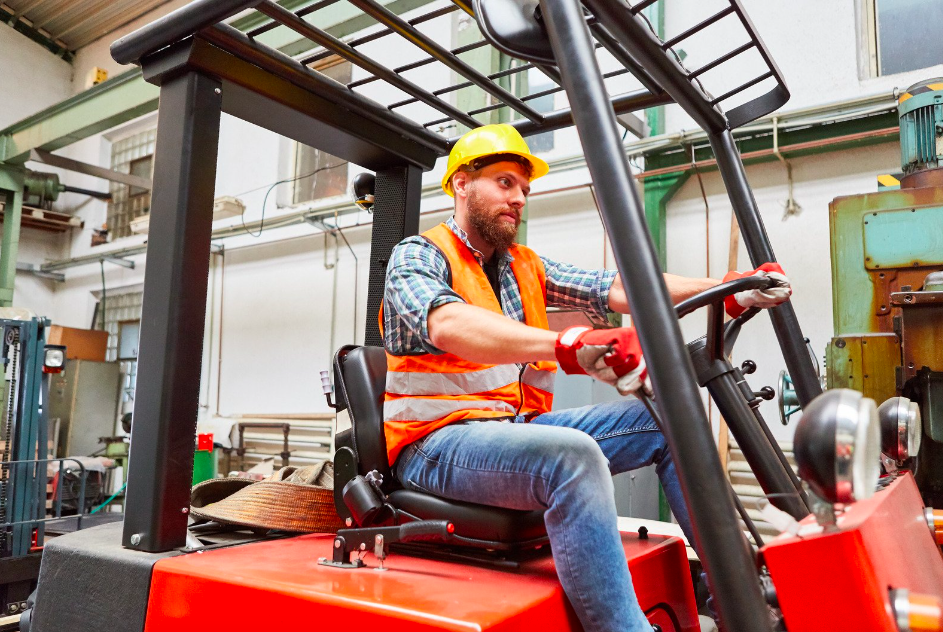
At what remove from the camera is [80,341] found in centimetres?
1225

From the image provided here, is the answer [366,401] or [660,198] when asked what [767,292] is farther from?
[660,198]

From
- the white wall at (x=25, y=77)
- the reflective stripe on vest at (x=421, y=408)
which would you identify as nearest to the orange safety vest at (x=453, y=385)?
the reflective stripe on vest at (x=421, y=408)

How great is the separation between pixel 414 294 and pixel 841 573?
3.97ft

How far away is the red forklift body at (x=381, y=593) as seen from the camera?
4.68ft

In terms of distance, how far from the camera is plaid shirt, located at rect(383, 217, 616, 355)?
190 centimetres

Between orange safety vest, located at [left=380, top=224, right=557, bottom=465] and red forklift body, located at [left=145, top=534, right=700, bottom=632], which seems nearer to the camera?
red forklift body, located at [left=145, top=534, right=700, bottom=632]

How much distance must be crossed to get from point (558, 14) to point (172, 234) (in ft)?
3.98

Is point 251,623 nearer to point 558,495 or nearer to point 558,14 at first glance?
point 558,495

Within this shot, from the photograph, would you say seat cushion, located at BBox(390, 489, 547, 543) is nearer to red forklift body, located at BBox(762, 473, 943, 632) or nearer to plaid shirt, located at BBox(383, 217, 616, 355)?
plaid shirt, located at BBox(383, 217, 616, 355)

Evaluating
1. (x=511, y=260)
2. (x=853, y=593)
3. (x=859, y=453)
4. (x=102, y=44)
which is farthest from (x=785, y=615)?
(x=102, y=44)

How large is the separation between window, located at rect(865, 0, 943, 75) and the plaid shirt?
4876mm

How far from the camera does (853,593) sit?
96 centimetres

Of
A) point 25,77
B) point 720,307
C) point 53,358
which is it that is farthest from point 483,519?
point 25,77

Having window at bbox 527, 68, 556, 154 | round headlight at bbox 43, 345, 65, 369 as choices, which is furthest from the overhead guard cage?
round headlight at bbox 43, 345, 65, 369
